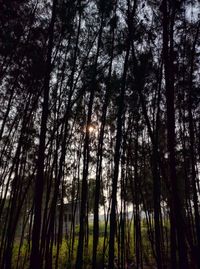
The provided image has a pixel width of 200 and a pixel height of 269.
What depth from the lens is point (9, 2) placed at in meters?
5.09

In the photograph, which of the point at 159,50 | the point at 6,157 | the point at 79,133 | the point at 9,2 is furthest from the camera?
the point at 79,133

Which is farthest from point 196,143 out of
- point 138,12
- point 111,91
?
point 138,12

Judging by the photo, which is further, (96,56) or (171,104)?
(96,56)

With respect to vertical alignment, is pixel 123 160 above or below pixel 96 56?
below

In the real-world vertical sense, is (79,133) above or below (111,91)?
below

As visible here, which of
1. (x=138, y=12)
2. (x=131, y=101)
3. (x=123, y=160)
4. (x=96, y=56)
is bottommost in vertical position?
(x=123, y=160)

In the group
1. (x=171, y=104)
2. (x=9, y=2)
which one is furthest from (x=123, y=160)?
(x=9, y=2)

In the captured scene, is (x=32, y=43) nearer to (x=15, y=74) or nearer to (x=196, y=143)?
Result: (x=15, y=74)

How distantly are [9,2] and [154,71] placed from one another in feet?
12.6

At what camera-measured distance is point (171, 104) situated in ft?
12.7

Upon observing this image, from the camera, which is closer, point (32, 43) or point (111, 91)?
point (32, 43)

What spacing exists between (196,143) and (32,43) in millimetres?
6256

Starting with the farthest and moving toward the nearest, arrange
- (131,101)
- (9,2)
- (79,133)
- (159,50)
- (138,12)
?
1. (79,133)
2. (131,101)
3. (159,50)
4. (138,12)
5. (9,2)

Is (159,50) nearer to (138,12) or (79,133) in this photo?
(138,12)
